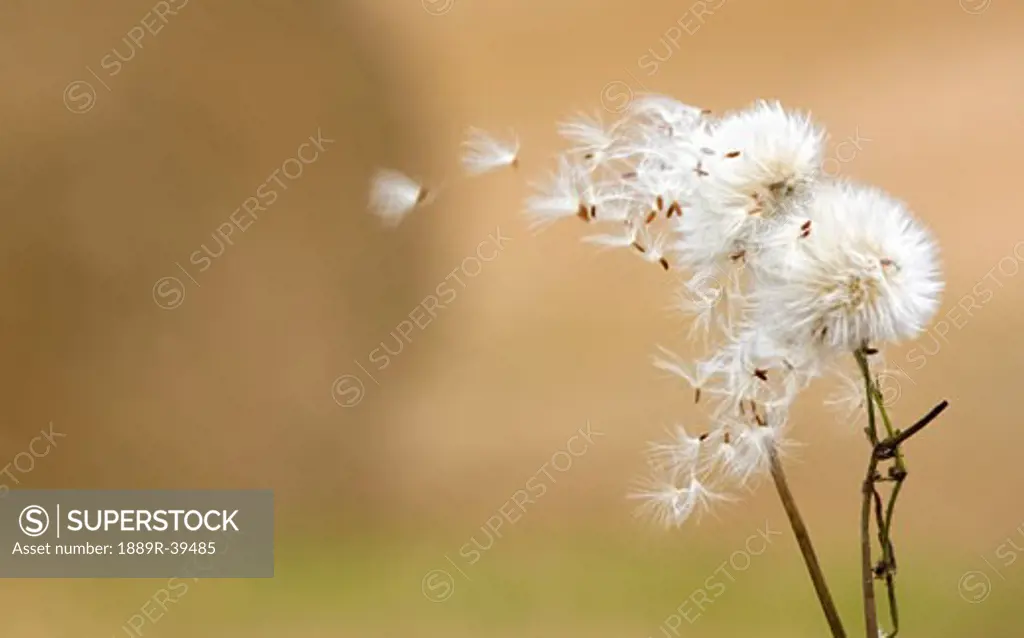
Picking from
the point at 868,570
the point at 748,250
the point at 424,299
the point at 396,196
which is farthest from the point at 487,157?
the point at 424,299

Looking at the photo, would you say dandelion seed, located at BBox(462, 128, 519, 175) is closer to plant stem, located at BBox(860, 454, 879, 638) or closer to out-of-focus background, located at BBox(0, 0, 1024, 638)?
plant stem, located at BBox(860, 454, 879, 638)

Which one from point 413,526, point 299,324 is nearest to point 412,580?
point 413,526

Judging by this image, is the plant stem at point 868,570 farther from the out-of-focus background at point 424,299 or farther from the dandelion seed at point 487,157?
the out-of-focus background at point 424,299

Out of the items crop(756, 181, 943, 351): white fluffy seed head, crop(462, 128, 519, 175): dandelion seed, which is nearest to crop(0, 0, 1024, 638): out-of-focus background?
crop(462, 128, 519, 175): dandelion seed

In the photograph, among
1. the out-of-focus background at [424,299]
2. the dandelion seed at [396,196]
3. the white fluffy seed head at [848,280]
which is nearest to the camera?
the white fluffy seed head at [848,280]

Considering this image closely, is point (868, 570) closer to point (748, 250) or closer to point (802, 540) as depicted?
point (802, 540)

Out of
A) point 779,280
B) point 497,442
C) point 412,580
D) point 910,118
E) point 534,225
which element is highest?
point 910,118

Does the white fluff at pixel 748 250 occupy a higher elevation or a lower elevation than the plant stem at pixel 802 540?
higher

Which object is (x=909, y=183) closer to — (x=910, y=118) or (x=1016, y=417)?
(x=910, y=118)

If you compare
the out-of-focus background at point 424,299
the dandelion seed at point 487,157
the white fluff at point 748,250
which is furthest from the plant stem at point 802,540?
the out-of-focus background at point 424,299
